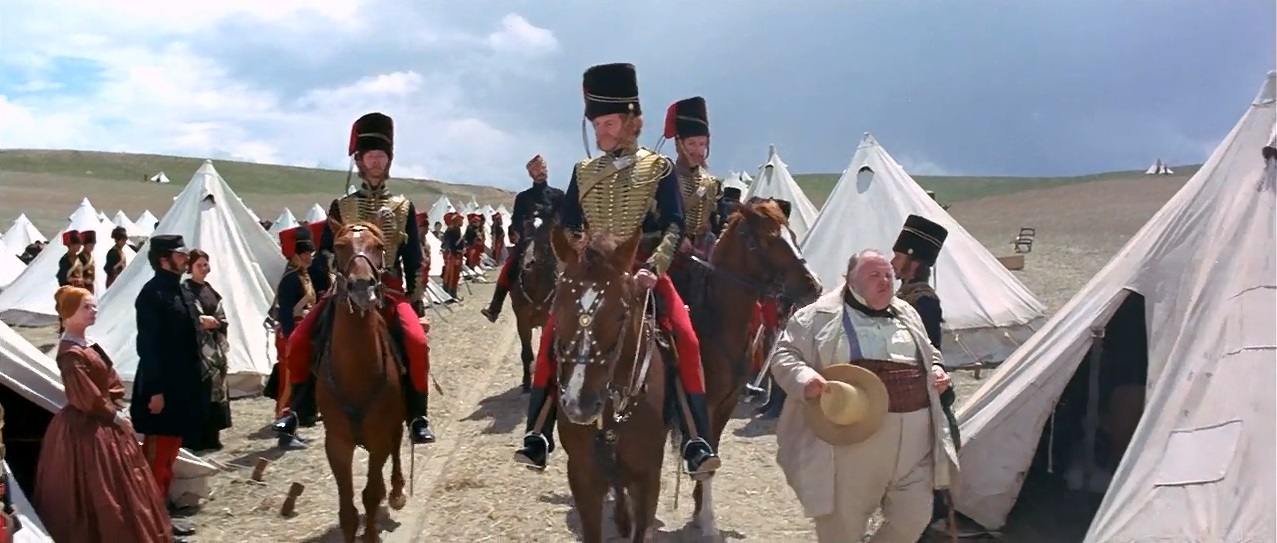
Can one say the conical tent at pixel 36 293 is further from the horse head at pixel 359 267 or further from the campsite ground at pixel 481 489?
the horse head at pixel 359 267

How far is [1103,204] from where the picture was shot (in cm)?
5375

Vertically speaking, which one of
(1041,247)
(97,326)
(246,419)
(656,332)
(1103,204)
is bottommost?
(246,419)

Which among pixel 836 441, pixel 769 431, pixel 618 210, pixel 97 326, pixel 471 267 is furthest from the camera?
pixel 471 267

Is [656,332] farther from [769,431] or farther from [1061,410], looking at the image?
[769,431]

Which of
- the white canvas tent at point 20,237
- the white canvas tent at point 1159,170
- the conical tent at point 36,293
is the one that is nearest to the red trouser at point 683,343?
the conical tent at point 36,293

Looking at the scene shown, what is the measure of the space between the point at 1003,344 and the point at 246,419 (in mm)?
9267

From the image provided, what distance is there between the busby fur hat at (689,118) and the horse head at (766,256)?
1531 mm

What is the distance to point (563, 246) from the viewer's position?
14.4 feet

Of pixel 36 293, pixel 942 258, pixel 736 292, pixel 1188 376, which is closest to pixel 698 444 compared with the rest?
pixel 736 292

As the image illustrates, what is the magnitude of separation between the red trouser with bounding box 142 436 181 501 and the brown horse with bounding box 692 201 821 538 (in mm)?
3591

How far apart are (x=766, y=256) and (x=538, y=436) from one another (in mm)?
2211

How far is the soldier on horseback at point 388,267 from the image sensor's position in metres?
5.80

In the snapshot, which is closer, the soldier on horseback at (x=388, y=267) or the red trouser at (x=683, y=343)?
the red trouser at (x=683, y=343)

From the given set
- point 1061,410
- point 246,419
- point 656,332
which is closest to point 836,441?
point 656,332
